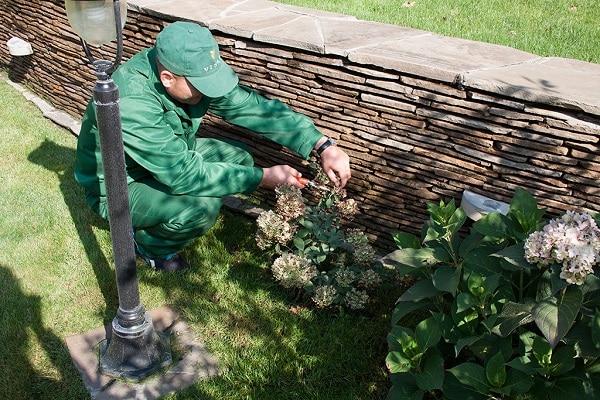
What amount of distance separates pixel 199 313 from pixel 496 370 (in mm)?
1827

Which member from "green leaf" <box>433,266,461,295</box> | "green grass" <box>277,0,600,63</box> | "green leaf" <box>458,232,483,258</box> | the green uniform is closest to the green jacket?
the green uniform

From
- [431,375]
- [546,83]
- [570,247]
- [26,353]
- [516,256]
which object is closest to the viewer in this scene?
[570,247]


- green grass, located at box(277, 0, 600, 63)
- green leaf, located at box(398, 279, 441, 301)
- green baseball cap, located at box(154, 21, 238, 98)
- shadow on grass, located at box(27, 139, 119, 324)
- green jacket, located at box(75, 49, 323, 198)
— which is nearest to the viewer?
green leaf, located at box(398, 279, 441, 301)

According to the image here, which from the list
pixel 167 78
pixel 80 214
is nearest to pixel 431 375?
pixel 167 78

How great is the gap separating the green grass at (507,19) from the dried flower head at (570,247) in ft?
7.84

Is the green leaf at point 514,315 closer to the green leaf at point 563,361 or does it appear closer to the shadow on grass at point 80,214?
the green leaf at point 563,361

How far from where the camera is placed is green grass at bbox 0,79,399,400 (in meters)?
3.37

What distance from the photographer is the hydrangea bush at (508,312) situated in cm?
247

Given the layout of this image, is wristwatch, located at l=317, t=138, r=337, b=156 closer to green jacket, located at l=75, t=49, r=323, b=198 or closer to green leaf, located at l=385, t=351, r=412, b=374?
green jacket, located at l=75, t=49, r=323, b=198

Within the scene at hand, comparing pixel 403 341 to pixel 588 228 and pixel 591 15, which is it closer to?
pixel 588 228

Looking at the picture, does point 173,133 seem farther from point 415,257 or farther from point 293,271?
point 415,257

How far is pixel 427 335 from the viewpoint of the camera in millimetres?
2812

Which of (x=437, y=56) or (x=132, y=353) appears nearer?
(x=132, y=353)

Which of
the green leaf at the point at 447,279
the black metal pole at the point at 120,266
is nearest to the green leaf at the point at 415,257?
the green leaf at the point at 447,279
